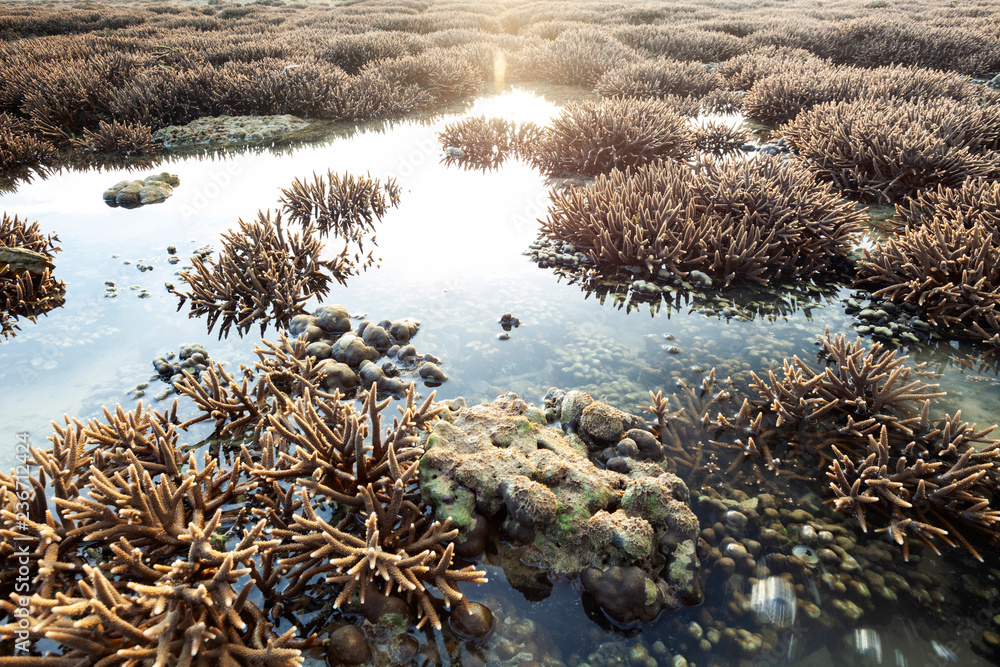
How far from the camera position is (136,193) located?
634 cm

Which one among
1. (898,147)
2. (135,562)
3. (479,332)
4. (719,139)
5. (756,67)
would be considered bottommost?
(479,332)

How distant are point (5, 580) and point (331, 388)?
1720mm

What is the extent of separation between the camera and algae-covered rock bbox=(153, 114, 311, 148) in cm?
907

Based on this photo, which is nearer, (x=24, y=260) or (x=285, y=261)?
(x=24, y=260)

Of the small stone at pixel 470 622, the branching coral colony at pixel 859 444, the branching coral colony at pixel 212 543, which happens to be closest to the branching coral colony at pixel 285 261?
the branching coral colony at pixel 212 543

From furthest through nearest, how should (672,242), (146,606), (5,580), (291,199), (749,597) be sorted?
(291,199) → (672,242) → (749,597) → (5,580) → (146,606)

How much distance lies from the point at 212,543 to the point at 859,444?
3.53m

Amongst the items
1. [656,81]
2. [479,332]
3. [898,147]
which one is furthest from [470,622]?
[656,81]

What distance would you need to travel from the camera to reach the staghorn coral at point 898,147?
5609mm

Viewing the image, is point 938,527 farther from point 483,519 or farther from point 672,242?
point 672,242

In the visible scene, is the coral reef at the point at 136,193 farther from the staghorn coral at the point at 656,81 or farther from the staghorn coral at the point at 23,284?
the staghorn coral at the point at 656,81

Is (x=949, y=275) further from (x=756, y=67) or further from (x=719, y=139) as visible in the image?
(x=756, y=67)

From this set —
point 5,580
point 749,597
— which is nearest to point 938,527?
point 749,597

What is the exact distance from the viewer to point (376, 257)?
16.6 ft
